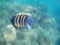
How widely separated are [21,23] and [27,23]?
0.51ft

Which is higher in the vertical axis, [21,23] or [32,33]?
[32,33]

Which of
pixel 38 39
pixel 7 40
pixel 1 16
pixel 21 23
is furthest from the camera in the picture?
pixel 1 16

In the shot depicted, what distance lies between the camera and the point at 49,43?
761 centimetres

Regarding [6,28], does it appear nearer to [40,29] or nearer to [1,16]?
[1,16]

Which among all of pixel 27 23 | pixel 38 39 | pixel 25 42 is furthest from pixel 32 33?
pixel 27 23

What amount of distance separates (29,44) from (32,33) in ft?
2.57

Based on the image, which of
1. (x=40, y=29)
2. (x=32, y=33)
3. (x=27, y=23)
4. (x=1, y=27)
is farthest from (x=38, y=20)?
(x=27, y=23)

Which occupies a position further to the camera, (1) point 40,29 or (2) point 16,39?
(1) point 40,29

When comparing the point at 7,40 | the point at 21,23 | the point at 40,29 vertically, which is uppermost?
the point at 40,29

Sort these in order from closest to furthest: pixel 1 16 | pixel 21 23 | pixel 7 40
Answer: pixel 21 23 → pixel 7 40 → pixel 1 16

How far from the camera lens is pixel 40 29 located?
7.93 metres

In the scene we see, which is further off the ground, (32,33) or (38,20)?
(38,20)

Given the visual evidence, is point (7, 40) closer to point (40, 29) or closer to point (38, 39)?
point (38, 39)

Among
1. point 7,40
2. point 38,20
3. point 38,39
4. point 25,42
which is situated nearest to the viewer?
point 7,40
